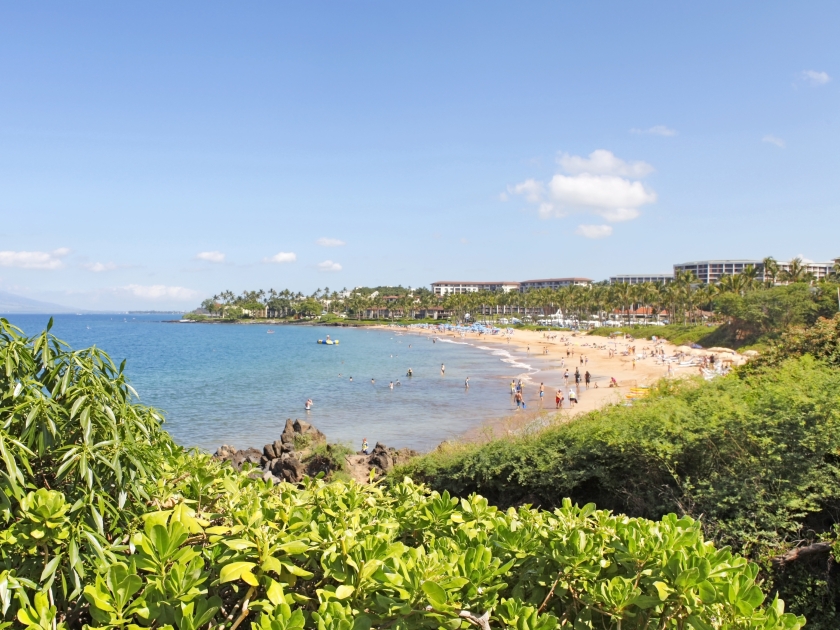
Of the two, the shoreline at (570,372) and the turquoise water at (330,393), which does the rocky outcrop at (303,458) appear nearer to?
the turquoise water at (330,393)

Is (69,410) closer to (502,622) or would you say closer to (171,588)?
(171,588)

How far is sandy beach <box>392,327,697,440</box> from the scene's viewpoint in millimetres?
27484

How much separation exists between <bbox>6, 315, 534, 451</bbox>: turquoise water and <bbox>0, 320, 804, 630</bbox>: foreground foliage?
15.0 m

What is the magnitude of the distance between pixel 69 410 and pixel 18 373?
363 mm

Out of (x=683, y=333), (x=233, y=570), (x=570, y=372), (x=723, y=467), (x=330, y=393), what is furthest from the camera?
(x=683, y=333)

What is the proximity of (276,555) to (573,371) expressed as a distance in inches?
1976

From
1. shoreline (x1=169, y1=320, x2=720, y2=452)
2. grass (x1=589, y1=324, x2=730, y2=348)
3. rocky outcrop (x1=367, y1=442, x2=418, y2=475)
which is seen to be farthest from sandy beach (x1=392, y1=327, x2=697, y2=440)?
rocky outcrop (x1=367, y1=442, x2=418, y2=475)

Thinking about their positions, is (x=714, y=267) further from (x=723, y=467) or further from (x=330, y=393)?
(x=723, y=467)

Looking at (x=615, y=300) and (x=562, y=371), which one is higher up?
(x=615, y=300)

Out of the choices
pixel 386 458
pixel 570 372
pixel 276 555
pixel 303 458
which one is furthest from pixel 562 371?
pixel 276 555

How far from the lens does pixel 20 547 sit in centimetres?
274

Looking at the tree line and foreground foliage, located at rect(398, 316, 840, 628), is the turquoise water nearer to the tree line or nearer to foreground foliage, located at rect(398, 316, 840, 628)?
foreground foliage, located at rect(398, 316, 840, 628)

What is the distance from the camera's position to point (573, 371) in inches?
1999

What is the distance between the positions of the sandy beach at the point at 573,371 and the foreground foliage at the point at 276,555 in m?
12.9
